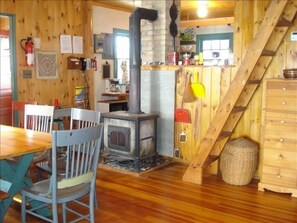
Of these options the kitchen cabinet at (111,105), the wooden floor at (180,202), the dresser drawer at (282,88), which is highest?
the dresser drawer at (282,88)

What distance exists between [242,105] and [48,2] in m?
3.56

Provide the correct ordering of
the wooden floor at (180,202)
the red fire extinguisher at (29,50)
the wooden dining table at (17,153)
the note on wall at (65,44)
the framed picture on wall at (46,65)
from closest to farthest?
the wooden dining table at (17,153) → the wooden floor at (180,202) → the red fire extinguisher at (29,50) → the framed picture on wall at (46,65) → the note on wall at (65,44)

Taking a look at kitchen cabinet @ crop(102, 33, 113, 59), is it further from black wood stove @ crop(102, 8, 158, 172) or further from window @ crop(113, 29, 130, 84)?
black wood stove @ crop(102, 8, 158, 172)

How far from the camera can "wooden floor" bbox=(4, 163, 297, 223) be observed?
121 inches

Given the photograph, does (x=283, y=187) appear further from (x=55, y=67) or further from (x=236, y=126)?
(x=55, y=67)

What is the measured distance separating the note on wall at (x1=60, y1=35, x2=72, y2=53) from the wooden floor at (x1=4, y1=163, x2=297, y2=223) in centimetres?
261

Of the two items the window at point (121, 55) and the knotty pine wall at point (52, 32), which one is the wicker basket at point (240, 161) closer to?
the knotty pine wall at point (52, 32)

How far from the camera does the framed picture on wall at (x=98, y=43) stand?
6.58 metres

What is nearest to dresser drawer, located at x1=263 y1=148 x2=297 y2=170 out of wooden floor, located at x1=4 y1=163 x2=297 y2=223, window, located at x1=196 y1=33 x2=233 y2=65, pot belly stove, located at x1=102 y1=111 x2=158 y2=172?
wooden floor, located at x1=4 y1=163 x2=297 y2=223

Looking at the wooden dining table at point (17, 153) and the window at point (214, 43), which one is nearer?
the wooden dining table at point (17, 153)

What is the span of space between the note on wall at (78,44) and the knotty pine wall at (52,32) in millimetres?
71

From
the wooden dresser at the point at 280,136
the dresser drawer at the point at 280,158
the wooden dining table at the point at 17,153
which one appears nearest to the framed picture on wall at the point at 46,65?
the wooden dining table at the point at 17,153

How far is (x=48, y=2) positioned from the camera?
5.59 metres

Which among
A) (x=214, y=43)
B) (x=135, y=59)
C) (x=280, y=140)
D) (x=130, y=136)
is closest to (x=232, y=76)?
(x=280, y=140)
